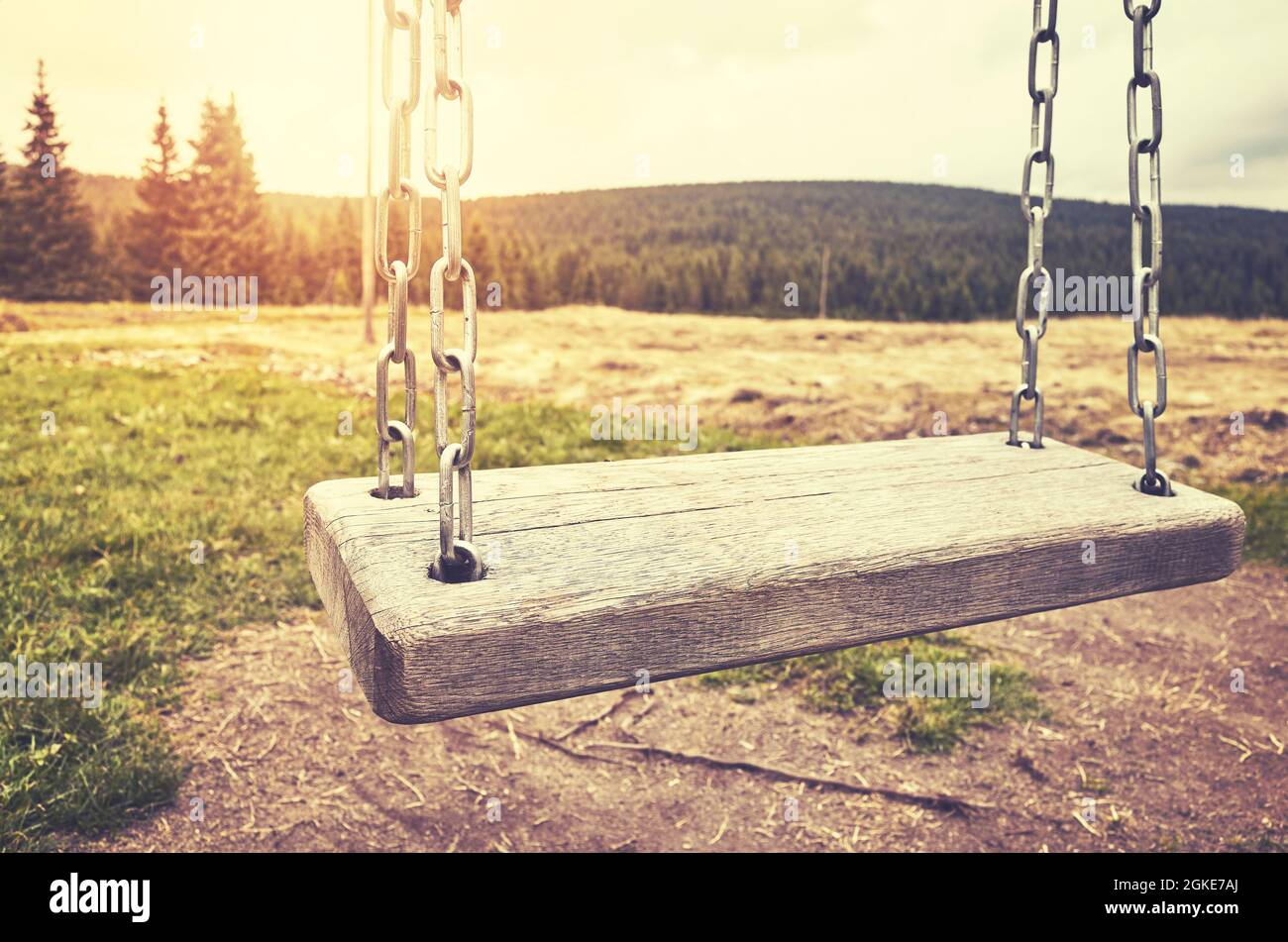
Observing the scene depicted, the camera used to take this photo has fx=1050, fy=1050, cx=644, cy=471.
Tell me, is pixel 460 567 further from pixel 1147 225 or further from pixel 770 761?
pixel 770 761

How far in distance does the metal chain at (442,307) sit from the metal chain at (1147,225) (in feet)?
4.28

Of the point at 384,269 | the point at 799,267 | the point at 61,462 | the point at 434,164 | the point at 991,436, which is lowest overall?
the point at 61,462

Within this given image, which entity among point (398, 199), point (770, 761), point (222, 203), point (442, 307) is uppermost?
point (222, 203)

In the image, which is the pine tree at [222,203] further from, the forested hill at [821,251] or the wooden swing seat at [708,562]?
the wooden swing seat at [708,562]

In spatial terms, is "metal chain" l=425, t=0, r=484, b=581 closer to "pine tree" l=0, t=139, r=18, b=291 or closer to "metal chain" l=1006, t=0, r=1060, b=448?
"metal chain" l=1006, t=0, r=1060, b=448

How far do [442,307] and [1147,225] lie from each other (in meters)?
1.44

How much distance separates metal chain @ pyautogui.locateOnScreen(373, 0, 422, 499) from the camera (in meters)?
1.47

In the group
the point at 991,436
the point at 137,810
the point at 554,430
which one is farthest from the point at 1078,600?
the point at 554,430

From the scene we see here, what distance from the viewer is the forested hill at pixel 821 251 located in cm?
1819

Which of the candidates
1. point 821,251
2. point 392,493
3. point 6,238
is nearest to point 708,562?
point 392,493

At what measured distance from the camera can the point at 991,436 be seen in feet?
8.63

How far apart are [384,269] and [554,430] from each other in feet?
17.0

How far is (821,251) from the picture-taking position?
63.7 ft

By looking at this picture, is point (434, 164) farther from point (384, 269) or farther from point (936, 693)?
point (936, 693)
